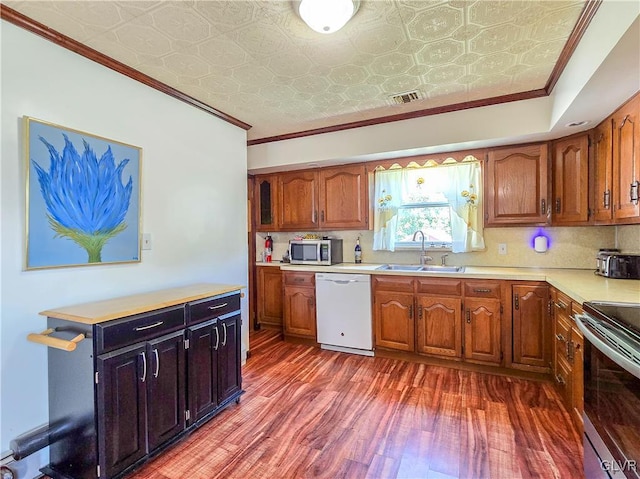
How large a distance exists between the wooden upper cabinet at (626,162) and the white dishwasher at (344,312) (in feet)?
6.60

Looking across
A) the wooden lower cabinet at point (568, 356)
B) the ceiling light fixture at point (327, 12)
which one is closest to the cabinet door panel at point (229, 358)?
the ceiling light fixture at point (327, 12)

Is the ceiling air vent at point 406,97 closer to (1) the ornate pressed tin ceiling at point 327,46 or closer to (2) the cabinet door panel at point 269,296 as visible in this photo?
(1) the ornate pressed tin ceiling at point 327,46

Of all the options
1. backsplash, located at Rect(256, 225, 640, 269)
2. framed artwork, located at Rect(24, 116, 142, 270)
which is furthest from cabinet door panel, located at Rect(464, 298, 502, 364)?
framed artwork, located at Rect(24, 116, 142, 270)

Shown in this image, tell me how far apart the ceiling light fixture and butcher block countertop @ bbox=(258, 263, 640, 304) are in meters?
1.96

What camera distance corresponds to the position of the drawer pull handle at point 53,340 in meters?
1.48

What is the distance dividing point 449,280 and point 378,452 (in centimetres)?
165

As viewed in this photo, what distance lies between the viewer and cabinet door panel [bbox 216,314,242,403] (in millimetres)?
2273

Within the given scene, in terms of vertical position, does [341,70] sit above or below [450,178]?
above

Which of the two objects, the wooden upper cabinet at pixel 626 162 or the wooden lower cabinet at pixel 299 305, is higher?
the wooden upper cabinet at pixel 626 162

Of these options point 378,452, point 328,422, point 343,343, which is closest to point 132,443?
point 328,422

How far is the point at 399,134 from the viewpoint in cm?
314

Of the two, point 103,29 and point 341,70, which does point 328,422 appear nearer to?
point 341,70

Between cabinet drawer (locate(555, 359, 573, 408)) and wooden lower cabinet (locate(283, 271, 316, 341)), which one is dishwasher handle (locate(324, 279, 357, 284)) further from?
cabinet drawer (locate(555, 359, 573, 408))

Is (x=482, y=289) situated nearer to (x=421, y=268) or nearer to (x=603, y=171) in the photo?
(x=421, y=268)
